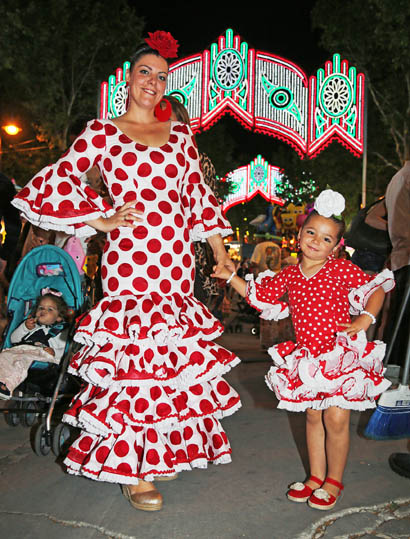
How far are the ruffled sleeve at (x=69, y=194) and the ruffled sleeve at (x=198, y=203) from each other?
1.58 feet

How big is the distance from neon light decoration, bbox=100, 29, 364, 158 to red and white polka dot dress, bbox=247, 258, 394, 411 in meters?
7.86

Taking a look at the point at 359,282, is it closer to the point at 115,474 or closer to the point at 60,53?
the point at 115,474

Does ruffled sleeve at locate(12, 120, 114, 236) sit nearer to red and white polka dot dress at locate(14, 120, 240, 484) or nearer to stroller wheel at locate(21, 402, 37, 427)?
red and white polka dot dress at locate(14, 120, 240, 484)

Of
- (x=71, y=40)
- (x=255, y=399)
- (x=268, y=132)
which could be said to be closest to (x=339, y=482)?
(x=255, y=399)

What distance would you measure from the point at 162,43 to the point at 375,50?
1944 cm

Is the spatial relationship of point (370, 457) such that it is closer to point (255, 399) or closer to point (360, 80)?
point (255, 399)

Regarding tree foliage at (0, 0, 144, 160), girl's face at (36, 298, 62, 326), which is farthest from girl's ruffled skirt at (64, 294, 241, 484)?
tree foliage at (0, 0, 144, 160)

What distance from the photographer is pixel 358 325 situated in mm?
2859

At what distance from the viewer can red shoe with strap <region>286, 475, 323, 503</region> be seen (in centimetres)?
300

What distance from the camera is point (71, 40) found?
20.6 metres

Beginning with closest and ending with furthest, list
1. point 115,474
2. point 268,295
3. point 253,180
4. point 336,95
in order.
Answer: point 115,474 → point 268,295 → point 336,95 → point 253,180

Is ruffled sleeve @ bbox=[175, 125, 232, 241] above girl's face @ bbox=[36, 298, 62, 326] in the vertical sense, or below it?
above

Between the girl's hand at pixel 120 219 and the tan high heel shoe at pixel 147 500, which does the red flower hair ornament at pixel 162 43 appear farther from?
the tan high heel shoe at pixel 147 500

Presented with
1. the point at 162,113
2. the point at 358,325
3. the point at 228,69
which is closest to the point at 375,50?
the point at 228,69
